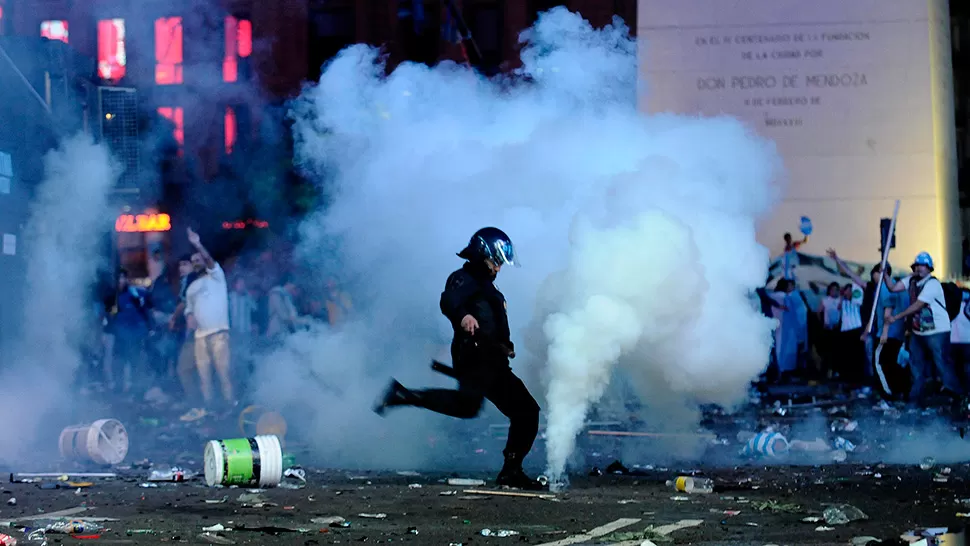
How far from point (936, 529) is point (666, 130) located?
19.6 ft

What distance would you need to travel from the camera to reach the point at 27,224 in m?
16.2

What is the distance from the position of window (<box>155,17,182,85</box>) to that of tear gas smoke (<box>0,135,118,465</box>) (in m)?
1.71

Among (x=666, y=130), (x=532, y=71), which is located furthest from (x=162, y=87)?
(x=666, y=130)

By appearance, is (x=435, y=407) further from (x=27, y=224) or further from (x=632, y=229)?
(x=27, y=224)

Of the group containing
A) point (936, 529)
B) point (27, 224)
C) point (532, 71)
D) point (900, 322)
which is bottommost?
point (936, 529)

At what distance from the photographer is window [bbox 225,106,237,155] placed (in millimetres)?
22844

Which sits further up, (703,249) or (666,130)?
(666,130)

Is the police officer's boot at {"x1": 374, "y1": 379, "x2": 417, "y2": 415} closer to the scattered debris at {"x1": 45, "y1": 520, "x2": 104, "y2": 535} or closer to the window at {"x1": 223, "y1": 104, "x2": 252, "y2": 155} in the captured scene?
the scattered debris at {"x1": 45, "y1": 520, "x2": 104, "y2": 535}

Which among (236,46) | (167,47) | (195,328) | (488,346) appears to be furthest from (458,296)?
(236,46)

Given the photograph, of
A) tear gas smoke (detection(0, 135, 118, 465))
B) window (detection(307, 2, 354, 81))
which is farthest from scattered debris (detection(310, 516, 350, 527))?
window (detection(307, 2, 354, 81))

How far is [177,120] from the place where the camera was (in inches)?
864

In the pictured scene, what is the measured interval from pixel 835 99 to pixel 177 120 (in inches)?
414

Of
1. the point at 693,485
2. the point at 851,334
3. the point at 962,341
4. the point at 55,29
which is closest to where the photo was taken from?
the point at 693,485

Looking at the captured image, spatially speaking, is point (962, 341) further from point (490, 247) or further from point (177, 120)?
point (177, 120)
